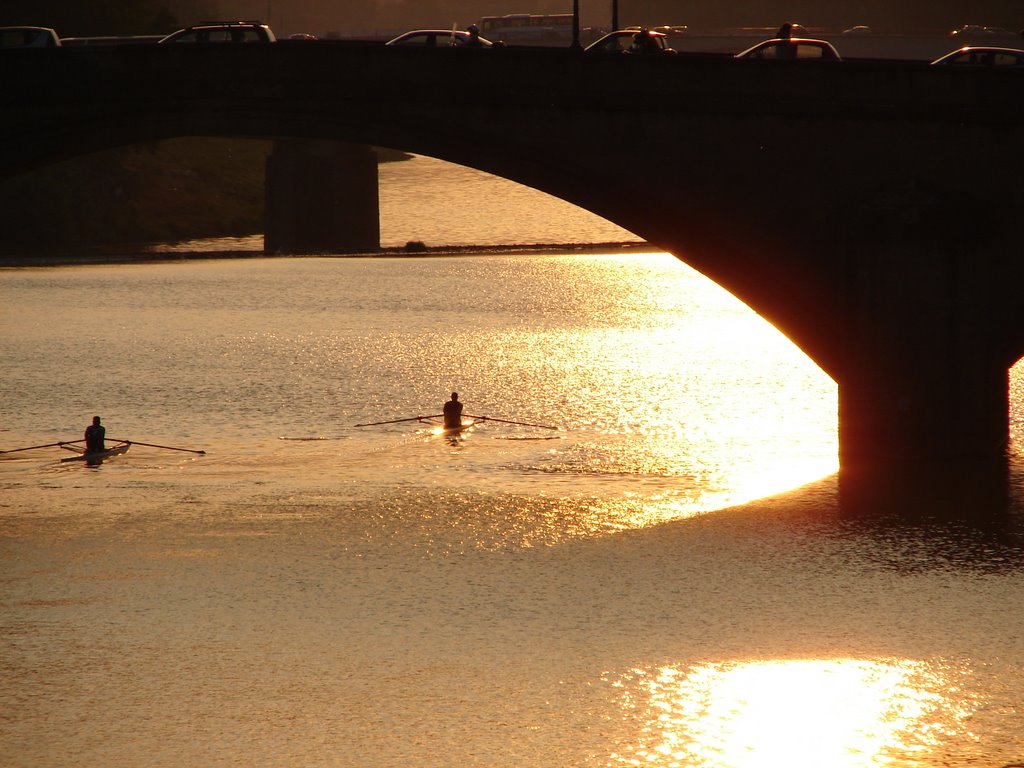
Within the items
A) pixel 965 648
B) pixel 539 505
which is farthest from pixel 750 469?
pixel 965 648

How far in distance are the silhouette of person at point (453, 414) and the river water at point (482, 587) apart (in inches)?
39.0

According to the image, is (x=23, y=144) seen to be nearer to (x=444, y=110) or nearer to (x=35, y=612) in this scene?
(x=444, y=110)

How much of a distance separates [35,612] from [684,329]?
2127 inches

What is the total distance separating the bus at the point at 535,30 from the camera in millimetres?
85694

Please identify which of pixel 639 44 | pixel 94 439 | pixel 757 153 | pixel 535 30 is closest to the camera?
pixel 757 153

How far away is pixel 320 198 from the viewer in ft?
341

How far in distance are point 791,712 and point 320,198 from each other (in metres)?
86.6

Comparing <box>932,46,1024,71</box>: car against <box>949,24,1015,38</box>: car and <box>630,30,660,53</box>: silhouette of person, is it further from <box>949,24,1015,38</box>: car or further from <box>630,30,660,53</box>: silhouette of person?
<box>949,24,1015,38</box>: car

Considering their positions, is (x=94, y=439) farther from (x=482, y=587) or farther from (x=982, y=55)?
(x=982, y=55)

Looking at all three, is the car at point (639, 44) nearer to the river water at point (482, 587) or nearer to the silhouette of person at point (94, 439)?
the river water at point (482, 587)

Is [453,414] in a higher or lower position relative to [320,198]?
lower

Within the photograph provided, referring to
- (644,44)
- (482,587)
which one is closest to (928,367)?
(644,44)

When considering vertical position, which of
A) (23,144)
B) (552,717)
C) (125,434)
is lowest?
(552,717)

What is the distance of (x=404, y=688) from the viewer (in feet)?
71.2
